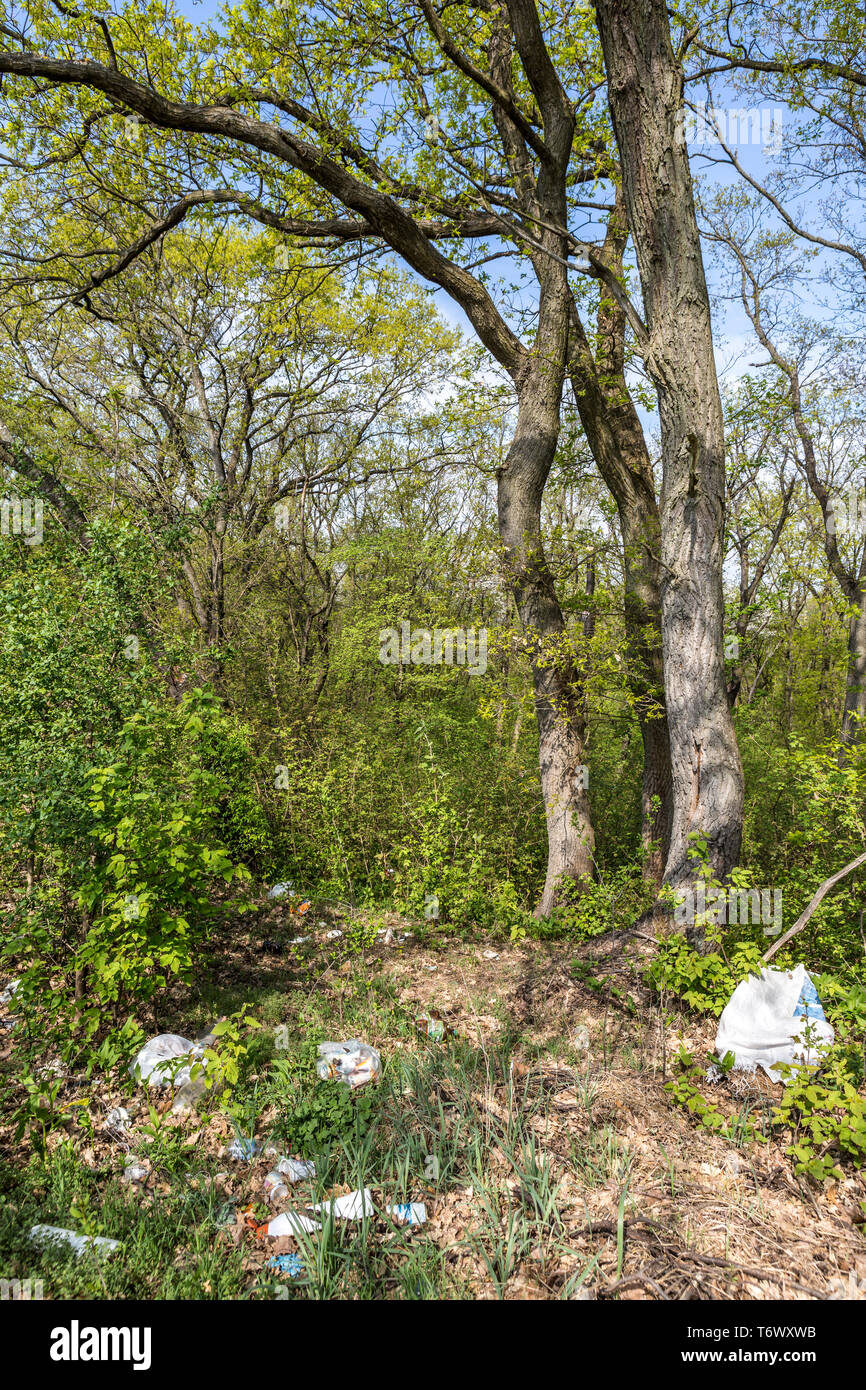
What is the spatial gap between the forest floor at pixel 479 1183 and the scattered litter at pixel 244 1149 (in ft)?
0.10

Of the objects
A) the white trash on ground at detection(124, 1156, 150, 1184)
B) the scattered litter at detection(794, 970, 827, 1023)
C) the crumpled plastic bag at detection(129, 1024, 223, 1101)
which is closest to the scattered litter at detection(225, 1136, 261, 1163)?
the white trash on ground at detection(124, 1156, 150, 1184)

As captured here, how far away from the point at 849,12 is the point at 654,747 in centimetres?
717

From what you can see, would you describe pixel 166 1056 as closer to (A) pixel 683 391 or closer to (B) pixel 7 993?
(B) pixel 7 993

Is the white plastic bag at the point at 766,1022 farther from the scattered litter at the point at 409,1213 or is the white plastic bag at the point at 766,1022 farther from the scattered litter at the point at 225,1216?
the scattered litter at the point at 225,1216

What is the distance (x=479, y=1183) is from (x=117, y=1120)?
1.81 meters

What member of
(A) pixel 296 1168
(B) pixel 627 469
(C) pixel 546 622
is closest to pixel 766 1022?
Result: (A) pixel 296 1168

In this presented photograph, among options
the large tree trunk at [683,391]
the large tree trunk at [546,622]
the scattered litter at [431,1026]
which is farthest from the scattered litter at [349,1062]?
the large tree trunk at [546,622]

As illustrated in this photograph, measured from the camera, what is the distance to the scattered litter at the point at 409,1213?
93.1 inches

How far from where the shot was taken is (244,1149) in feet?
9.30

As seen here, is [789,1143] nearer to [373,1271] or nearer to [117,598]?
[373,1271]

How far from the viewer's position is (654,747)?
5980 millimetres

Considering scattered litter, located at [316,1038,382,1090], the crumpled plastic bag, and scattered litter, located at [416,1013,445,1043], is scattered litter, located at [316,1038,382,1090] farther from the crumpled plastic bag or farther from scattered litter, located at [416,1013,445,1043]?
the crumpled plastic bag

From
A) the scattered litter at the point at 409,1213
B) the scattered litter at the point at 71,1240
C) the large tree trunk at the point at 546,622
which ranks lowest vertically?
the scattered litter at the point at 71,1240

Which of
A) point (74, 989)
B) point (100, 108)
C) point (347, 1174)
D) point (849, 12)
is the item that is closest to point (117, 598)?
point (74, 989)
